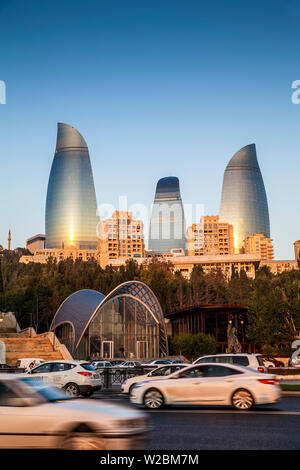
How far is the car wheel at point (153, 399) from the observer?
54.2 ft

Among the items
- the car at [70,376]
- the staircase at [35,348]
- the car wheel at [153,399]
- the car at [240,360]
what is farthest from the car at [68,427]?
the staircase at [35,348]

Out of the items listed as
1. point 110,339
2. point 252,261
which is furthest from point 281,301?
point 252,261

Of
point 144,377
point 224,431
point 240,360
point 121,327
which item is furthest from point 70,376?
point 121,327

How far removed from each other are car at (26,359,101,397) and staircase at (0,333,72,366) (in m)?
27.3

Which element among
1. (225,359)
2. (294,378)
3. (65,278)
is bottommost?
(294,378)

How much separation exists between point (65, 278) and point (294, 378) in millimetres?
65794

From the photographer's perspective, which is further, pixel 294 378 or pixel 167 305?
pixel 167 305

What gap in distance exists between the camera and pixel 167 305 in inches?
3403

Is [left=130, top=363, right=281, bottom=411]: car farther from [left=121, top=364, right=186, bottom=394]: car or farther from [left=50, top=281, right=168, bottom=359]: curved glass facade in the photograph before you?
[left=50, top=281, right=168, bottom=359]: curved glass facade

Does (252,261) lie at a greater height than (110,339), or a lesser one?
greater

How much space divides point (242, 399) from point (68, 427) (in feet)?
29.1

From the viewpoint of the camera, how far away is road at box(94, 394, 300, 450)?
33.2ft

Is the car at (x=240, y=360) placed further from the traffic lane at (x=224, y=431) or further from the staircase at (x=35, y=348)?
the staircase at (x=35, y=348)

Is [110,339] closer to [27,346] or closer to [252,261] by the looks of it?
[27,346]
